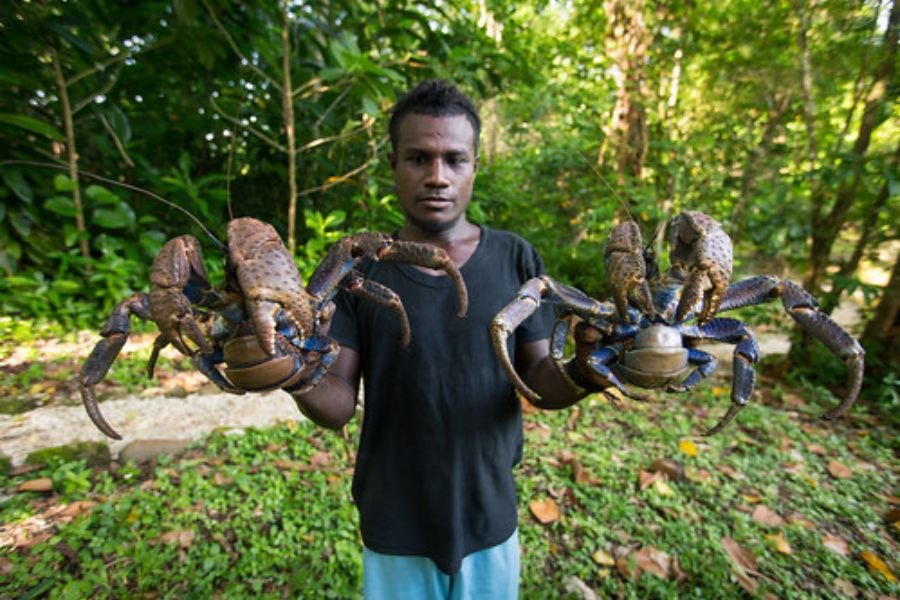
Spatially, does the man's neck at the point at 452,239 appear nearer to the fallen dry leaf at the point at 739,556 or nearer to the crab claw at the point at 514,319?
the crab claw at the point at 514,319

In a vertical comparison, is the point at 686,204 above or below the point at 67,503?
above

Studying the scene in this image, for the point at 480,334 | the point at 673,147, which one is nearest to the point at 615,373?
the point at 480,334

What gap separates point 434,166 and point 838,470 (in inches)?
128

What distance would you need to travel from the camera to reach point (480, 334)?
126 cm

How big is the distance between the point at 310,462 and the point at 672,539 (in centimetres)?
202

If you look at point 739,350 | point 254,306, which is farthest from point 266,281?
point 739,350

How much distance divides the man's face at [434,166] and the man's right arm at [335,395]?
485mm

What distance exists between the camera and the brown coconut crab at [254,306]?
93cm

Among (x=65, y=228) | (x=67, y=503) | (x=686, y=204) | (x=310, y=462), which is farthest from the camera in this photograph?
(x=686, y=204)

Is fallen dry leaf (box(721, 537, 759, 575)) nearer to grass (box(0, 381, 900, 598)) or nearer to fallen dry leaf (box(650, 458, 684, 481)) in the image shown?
grass (box(0, 381, 900, 598))

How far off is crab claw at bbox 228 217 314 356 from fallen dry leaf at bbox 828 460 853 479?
338cm

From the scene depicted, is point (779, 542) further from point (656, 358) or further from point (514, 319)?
point (514, 319)

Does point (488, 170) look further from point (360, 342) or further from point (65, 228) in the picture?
point (360, 342)

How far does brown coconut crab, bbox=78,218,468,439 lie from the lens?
0.93m
